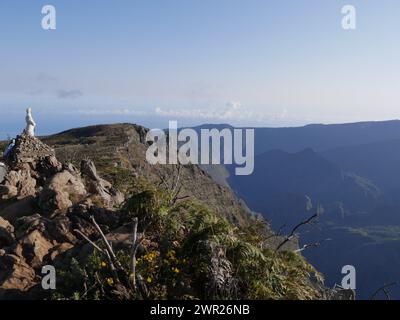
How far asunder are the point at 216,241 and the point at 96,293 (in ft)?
8.46

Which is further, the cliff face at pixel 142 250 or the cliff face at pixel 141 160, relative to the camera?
the cliff face at pixel 141 160

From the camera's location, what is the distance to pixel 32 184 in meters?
17.7

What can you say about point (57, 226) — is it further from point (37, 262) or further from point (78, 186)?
point (78, 186)

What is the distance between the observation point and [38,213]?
45.0 ft

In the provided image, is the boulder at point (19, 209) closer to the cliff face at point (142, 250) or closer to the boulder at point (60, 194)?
the cliff face at point (142, 250)

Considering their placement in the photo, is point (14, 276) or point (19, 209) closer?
point (14, 276)

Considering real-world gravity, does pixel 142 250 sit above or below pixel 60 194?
below

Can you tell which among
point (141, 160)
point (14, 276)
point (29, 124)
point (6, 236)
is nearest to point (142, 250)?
point (14, 276)

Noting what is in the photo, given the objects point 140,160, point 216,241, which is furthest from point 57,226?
point 140,160

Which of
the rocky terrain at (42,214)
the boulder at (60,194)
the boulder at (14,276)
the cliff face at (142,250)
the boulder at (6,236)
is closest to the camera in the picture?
the cliff face at (142,250)

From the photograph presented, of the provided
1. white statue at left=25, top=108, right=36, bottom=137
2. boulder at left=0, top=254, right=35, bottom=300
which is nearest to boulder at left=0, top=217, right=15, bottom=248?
boulder at left=0, top=254, right=35, bottom=300

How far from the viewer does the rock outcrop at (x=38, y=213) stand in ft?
35.2

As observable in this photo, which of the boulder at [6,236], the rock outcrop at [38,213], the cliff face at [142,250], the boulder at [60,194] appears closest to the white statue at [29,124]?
Result: the rock outcrop at [38,213]

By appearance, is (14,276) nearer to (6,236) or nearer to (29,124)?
(6,236)
